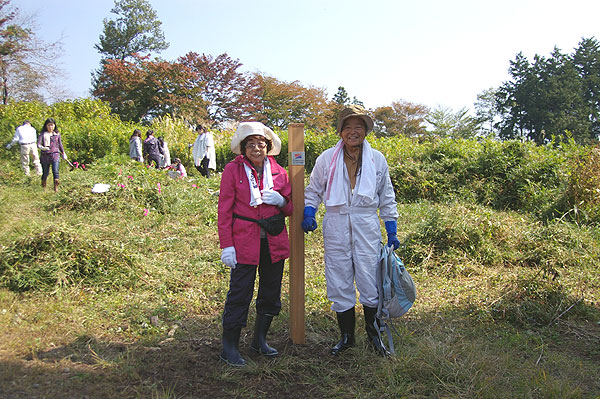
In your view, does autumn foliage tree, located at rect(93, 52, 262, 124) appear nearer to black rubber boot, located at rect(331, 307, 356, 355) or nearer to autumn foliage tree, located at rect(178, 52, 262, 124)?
autumn foliage tree, located at rect(178, 52, 262, 124)

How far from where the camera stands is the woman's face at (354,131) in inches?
135

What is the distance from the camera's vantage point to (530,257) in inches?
226

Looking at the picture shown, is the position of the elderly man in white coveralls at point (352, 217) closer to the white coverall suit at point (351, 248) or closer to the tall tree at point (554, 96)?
the white coverall suit at point (351, 248)

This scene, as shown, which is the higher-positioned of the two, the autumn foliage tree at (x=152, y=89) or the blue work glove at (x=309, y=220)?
the autumn foliage tree at (x=152, y=89)

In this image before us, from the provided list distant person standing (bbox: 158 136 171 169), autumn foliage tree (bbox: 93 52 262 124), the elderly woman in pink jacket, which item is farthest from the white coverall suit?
autumn foliage tree (bbox: 93 52 262 124)

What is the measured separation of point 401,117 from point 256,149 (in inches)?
1496

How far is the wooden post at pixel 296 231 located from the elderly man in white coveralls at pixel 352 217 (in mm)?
85

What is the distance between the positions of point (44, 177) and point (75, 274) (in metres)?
5.76

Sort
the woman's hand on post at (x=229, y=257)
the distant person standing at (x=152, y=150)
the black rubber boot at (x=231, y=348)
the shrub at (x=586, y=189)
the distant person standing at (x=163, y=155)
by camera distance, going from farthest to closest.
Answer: the distant person standing at (x=163, y=155)
the distant person standing at (x=152, y=150)
the shrub at (x=586, y=189)
the black rubber boot at (x=231, y=348)
the woman's hand on post at (x=229, y=257)

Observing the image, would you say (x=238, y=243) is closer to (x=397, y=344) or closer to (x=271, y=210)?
(x=271, y=210)

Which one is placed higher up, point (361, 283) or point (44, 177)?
point (44, 177)

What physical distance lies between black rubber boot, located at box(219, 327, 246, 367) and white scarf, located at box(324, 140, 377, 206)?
1.16m

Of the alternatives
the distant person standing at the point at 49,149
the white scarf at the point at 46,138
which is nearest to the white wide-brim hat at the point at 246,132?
the distant person standing at the point at 49,149

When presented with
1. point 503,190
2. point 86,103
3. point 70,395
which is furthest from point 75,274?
point 86,103
